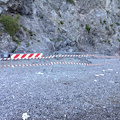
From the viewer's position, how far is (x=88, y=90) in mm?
5902

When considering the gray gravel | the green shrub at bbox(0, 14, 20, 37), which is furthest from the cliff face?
the gray gravel

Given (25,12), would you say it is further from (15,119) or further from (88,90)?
(15,119)

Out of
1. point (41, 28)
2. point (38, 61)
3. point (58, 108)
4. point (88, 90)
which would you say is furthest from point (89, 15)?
point (58, 108)

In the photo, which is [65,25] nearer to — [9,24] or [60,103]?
[9,24]

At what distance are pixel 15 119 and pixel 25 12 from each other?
1963 centimetres

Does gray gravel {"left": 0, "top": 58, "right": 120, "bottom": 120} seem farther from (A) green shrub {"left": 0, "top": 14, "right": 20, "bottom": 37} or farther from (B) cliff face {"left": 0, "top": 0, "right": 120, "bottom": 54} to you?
(A) green shrub {"left": 0, "top": 14, "right": 20, "bottom": 37}

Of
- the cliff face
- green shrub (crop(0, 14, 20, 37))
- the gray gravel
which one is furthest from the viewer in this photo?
the cliff face

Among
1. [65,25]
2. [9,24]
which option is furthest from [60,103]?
[65,25]

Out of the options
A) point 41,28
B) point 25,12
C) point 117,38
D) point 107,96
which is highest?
point 25,12

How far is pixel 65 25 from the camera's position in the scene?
24.0 m

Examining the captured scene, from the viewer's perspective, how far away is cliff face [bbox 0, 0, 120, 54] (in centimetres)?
1794

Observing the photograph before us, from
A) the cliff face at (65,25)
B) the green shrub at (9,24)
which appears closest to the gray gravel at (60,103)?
the cliff face at (65,25)

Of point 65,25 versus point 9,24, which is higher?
point 65,25

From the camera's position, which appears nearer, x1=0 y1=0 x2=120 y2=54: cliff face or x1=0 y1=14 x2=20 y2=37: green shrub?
x1=0 y1=14 x2=20 y2=37: green shrub
